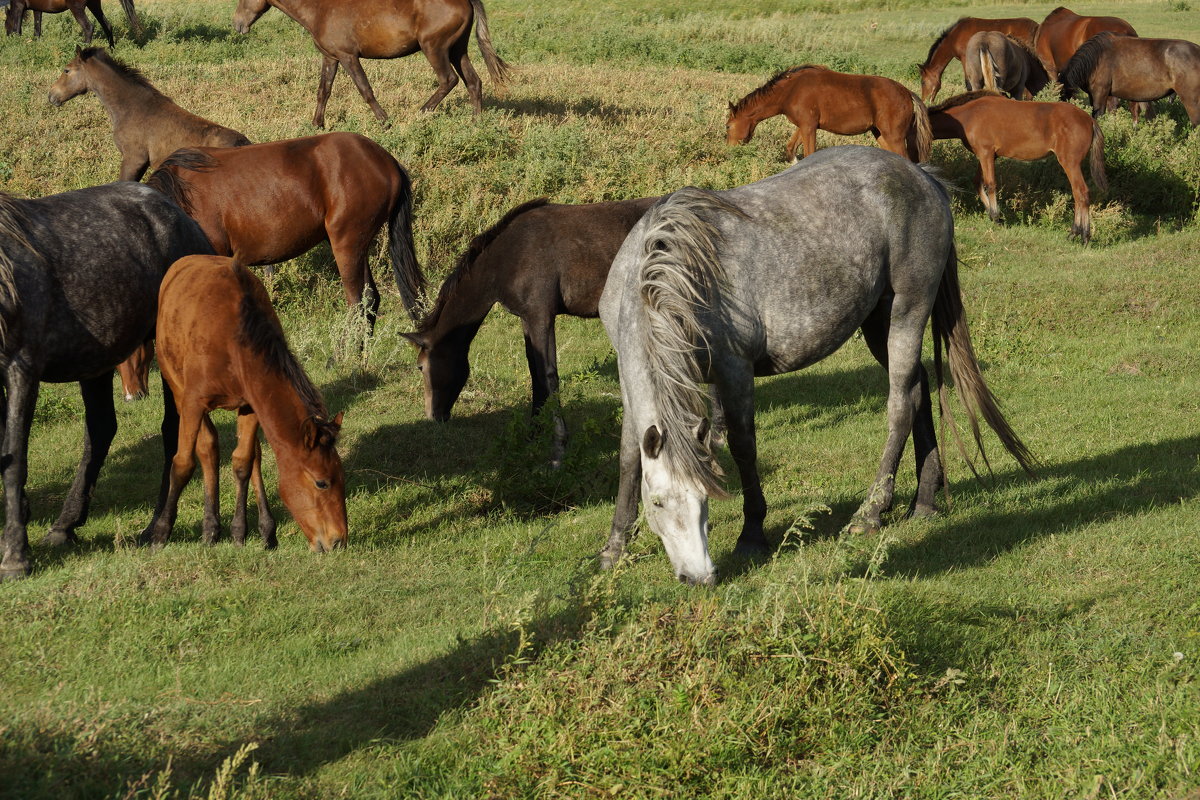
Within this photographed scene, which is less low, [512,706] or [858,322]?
[858,322]

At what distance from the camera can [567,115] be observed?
17.4m

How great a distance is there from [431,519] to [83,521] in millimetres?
2207

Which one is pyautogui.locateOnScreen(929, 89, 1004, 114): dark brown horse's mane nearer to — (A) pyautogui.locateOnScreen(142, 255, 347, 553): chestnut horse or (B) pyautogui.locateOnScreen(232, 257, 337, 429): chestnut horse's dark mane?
(A) pyautogui.locateOnScreen(142, 255, 347, 553): chestnut horse

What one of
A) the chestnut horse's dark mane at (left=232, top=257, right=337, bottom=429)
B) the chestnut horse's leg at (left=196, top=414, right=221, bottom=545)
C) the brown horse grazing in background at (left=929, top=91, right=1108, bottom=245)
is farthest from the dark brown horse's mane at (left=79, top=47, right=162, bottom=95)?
the brown horse grazing in background at (left=929, top=91, right=1108, bottom=245)

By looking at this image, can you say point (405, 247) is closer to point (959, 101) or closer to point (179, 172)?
point (179, 172)

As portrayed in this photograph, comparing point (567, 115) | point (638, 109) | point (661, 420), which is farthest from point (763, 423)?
point (638, 109)

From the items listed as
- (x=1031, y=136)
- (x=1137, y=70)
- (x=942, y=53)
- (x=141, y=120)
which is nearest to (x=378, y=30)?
(x=141, y=120)

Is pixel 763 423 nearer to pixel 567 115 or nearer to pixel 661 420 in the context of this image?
pixel 661 420

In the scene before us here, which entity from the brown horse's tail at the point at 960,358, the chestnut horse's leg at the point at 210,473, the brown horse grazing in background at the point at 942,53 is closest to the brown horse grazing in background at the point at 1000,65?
the brown horse grazing in background at the point at 942,53

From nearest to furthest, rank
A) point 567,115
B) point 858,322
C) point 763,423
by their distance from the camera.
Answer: point 858,322 → point 763,423 → point 567,115

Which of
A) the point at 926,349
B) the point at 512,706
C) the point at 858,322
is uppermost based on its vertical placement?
the point at 858,322

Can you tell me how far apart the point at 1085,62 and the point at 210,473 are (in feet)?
57.8

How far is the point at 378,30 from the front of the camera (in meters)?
15.5

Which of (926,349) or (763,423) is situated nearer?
(763,423)
